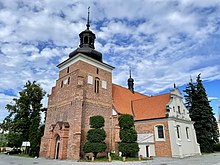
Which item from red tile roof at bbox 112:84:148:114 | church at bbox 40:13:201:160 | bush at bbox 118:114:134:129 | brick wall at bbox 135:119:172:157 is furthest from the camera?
red tile roof at bbox 112:84:148:114

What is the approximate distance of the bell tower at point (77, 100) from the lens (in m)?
19.3

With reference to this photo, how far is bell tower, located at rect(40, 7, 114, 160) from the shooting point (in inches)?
760

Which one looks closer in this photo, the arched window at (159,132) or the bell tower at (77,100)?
the bell tower at (77,100)

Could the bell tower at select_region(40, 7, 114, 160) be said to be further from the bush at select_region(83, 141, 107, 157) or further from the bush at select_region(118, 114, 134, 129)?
the bush at select_region(118, 114, 134, 129)

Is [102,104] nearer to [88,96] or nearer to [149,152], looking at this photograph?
[88,96]

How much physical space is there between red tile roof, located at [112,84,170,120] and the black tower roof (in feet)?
21.4

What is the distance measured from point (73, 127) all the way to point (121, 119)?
17.1 feet

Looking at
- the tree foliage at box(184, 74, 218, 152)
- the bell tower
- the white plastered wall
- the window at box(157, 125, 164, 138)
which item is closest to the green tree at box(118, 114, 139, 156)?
the bell tower

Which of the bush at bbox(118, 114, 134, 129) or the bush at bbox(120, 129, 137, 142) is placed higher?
the bush at bbox(118, 114, 134, 129)

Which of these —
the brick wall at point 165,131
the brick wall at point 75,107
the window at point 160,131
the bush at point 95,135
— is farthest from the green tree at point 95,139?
the window at point 160,131

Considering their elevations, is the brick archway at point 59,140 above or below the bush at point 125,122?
below

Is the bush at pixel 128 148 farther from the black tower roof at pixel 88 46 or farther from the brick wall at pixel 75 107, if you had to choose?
the black tower roof at pixel 88 46

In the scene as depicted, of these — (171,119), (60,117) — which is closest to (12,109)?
(60,117)

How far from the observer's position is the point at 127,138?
722 inches
